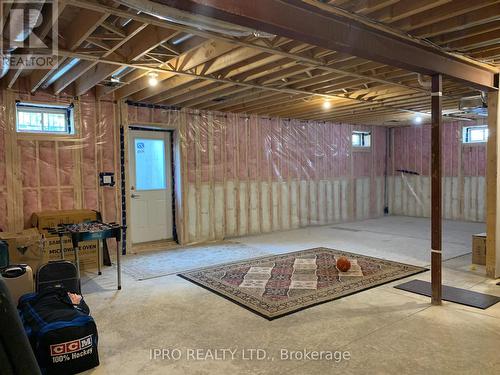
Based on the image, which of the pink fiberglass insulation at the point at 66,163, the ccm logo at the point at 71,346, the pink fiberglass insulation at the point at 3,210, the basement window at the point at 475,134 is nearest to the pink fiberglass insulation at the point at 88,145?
the pink fiberglass insulation at the point at 66,163

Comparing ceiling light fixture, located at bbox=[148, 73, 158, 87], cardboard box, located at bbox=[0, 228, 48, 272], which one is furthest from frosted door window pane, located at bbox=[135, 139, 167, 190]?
cardboard box, located at bbox=[0, 228, 48, 272]

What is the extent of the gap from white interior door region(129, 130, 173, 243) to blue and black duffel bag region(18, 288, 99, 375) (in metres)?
3.79

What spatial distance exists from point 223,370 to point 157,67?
318cm

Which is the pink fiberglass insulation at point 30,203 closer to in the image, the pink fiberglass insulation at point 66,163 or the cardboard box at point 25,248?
the pink fiberglass insulation at point 66,163

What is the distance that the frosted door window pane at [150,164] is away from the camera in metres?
6.59

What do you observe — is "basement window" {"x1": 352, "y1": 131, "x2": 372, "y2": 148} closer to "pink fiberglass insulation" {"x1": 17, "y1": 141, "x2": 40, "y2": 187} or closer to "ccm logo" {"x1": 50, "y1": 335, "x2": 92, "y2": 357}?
"pink fiberglass insulation" {"x1": 17, "y1": 141, "x2": 40, "y2": 187}

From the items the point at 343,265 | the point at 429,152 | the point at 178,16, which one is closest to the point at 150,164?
the point at 343,265

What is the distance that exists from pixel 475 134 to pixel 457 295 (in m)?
6.80

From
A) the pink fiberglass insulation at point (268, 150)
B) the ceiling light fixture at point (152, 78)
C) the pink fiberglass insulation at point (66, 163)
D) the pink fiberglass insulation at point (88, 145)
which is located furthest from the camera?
the pink fiberglass insulation at point (268, 150)

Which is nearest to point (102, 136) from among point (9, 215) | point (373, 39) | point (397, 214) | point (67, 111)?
point (67, 111)

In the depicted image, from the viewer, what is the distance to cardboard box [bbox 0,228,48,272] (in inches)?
171

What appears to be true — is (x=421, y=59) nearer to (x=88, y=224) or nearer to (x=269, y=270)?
(x=269, y=270)

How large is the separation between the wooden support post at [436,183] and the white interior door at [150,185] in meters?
4.61

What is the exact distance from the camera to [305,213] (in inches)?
351
